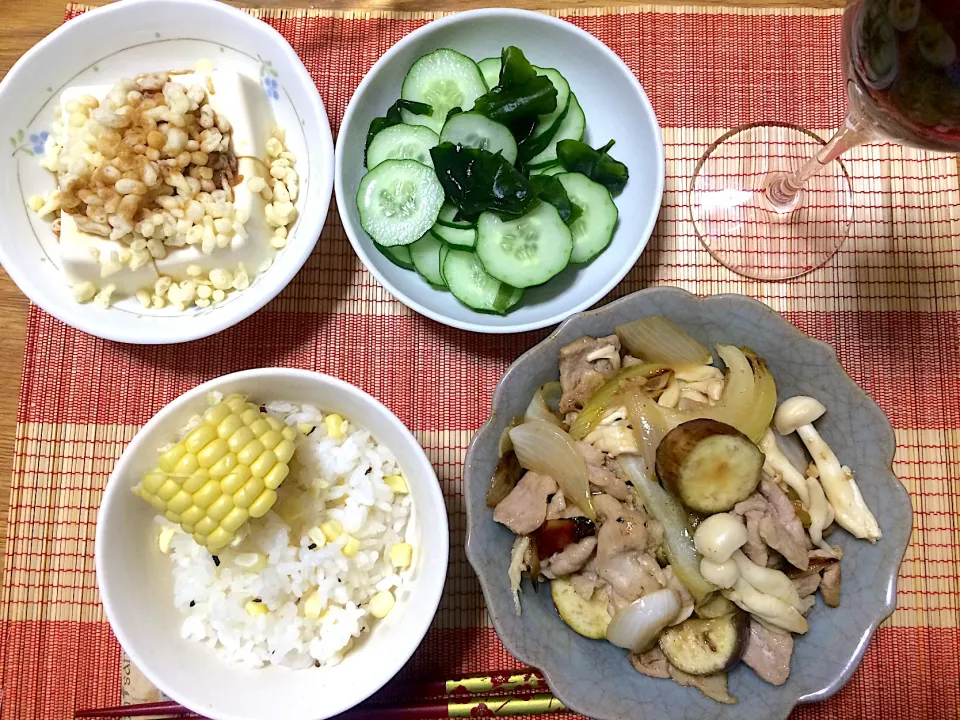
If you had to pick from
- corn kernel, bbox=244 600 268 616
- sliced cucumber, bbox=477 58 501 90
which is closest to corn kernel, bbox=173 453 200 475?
corn kernel, bbox=244 600 268 616

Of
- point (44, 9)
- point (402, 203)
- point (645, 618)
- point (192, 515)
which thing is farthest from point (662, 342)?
point (44, 9)

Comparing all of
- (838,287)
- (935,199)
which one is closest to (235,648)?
(838,287)

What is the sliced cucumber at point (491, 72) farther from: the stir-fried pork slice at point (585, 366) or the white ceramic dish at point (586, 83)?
the stir-fried pork slice at point (585, 366)

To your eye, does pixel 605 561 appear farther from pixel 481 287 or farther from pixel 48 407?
pixel 48 407

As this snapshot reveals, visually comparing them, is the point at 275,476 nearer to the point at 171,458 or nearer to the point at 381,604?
the point at 171,458

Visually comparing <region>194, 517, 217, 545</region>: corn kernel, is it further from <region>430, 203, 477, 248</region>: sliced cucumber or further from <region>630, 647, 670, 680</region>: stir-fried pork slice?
<region>630, 647, 670, 680</region>: stir-fried pork slice

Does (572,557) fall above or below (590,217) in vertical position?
below

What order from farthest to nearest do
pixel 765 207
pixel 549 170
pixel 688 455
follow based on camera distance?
1. pixel 765 207
2. pixel 549 170
3. pixel 688 455

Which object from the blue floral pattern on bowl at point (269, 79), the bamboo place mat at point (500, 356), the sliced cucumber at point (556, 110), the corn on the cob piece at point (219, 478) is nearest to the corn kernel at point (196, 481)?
the corn on the cob piece at point (219, 478)
